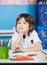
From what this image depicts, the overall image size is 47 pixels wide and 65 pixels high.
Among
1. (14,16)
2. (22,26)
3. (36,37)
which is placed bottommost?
(36,37)

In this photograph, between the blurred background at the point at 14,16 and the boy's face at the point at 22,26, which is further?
the blurred background at the point at 14,16

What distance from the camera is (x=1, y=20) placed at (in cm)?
222

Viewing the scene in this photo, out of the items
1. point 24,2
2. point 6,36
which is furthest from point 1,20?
point 24,2

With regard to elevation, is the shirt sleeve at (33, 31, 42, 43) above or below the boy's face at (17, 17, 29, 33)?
below

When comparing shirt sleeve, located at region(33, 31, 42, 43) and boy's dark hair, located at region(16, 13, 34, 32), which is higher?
boy's dark hair, located at region(16, 13, 34, 32)

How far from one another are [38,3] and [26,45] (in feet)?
1.83

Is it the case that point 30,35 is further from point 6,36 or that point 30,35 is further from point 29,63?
point 29,63

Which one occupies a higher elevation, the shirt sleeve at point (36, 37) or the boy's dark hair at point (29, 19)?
the boy's dark hair at point (29, 19)

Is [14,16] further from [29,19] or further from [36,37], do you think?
[36,37]

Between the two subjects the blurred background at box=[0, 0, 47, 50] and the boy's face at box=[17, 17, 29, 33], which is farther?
the blurred background at box=[0, 0, 47, 50]

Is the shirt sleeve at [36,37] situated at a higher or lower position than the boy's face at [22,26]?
lower

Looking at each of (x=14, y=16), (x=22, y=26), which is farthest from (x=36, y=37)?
(x=14, y=16)

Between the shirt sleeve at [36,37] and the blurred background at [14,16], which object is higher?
the blurred background at [14,16]

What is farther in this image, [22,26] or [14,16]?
[14,16]
